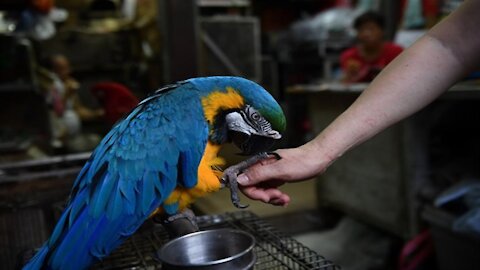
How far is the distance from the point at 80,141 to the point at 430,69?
192cm

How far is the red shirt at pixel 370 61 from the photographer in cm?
211

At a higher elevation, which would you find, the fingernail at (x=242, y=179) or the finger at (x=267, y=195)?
the fingernail at (x=242, y=179)

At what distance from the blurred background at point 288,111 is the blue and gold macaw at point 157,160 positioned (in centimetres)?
17

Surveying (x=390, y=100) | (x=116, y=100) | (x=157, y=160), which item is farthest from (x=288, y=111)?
(x=157, y=160)

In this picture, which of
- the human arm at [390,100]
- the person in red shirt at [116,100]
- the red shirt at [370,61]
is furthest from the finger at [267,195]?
the red shirt at [370,61]

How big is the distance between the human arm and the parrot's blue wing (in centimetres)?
14

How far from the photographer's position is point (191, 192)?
2.69 feet

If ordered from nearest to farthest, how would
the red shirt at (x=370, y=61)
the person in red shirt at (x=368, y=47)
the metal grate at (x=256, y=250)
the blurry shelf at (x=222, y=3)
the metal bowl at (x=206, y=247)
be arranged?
the metal bowl at (x=206, y=247) → the metal grate at (x=256, y=250) → the red shirt at (x=370, y=61) → the person in red shirt at (x=368, y=47) → the blurry shelf at (x=222, y=3)

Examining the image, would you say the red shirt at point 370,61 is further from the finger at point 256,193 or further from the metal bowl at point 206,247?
the metal bowl at point 206,247

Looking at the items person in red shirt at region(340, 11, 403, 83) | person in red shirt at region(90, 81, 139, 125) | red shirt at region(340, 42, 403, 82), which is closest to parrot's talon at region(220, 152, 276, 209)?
person in red shirt at region(90, 81, 139, 125)

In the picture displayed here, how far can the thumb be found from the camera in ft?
2.53

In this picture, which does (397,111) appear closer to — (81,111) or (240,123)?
(240,123)

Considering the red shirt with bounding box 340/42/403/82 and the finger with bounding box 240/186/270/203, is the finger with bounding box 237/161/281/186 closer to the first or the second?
the finger with bounding box 240/186/270/203

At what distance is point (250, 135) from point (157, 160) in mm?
189
